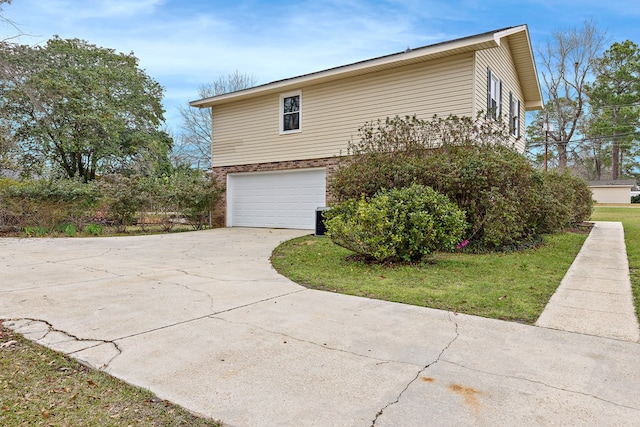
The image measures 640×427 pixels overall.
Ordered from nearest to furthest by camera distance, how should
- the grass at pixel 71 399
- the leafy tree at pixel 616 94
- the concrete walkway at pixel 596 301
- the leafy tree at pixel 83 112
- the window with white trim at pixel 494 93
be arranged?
the grass at pixel 71 399 < the concrete walkway at pixel 596 301 < the window with white trim at pixel 494 93 < the leafy tree at pixel 83 112 < the leafy tree at pixel 616 94

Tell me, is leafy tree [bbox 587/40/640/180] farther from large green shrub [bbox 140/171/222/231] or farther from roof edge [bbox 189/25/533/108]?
large green shrub [bbox 140/171/222/231]

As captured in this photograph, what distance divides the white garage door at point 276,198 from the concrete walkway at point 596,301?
744 centimetres

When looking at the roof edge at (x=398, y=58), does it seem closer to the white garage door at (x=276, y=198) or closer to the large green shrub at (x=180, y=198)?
the white garage door at (x=276, y=198)

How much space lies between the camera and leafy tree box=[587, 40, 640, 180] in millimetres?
31734

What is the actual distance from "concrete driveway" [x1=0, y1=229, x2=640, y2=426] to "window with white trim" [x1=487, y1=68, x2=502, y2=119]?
8667 millimetres

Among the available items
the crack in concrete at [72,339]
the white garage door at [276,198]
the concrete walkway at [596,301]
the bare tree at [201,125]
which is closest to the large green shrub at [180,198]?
the white garage door at [276,198]

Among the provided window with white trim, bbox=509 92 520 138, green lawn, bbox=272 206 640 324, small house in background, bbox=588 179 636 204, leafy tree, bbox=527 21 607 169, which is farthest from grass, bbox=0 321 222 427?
small house in background, bbox=588 179 636 204

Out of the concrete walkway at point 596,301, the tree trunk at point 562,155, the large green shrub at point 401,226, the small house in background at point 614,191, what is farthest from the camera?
the tree trunk at point 562,155

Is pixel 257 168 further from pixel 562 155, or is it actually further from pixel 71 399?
pixel 562 155

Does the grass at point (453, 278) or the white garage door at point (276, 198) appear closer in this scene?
the grass at point (453, 278)

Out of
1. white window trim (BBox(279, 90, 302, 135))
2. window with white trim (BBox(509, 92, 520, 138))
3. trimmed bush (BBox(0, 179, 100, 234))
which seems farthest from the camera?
window with white trim (BBox(509, 92, 520, 138))

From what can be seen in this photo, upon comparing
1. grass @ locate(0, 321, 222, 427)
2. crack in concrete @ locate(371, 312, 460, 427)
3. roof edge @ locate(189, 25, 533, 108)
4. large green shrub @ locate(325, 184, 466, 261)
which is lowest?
grass @ locate(0, 321, 222, 427)

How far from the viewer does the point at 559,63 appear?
3180cm

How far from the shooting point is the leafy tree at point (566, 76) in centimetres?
3102
